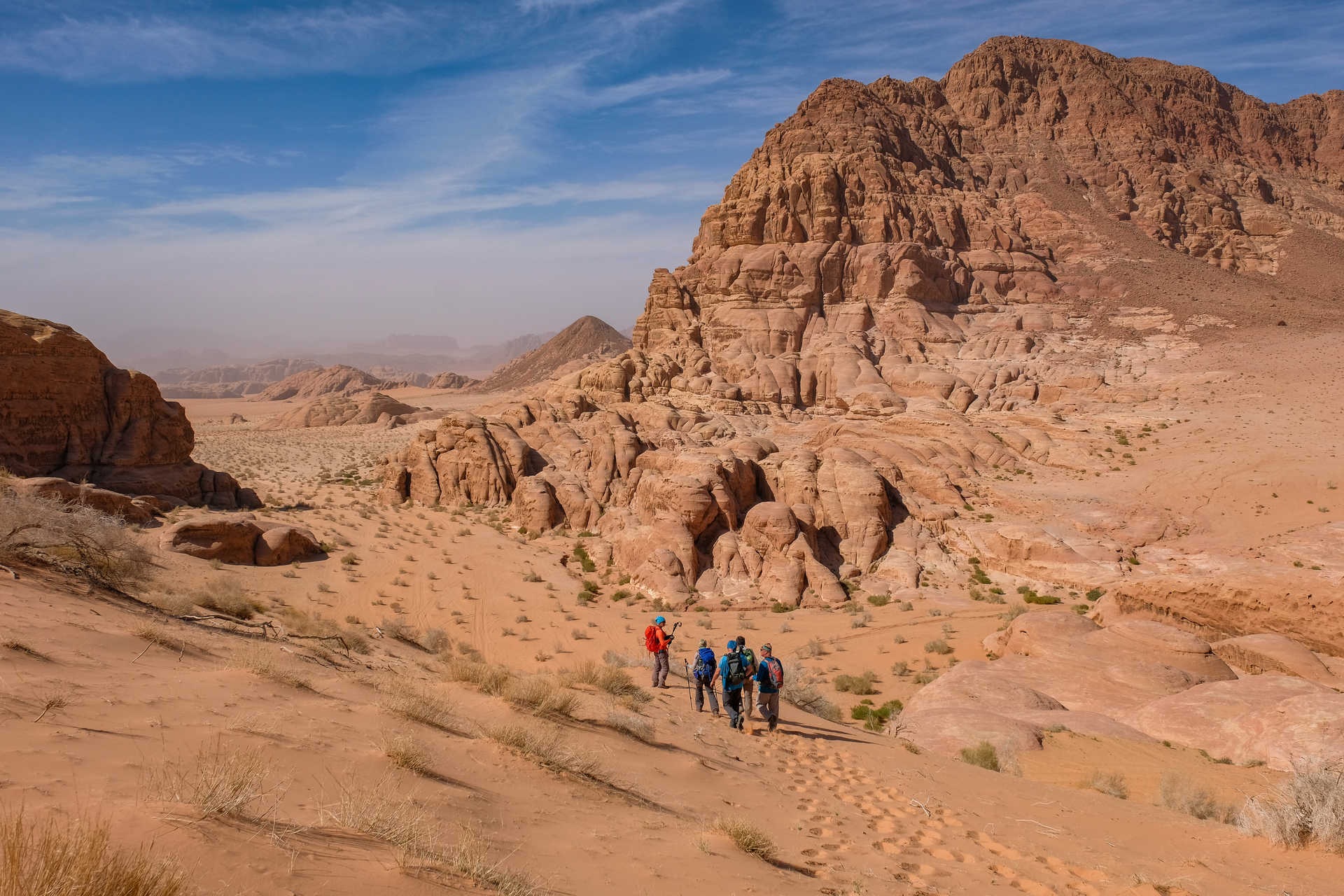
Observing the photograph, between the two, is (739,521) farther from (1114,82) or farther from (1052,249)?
(1114,82)

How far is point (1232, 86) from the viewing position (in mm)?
87438

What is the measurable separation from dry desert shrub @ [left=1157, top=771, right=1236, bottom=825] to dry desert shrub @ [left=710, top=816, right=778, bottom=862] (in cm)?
623

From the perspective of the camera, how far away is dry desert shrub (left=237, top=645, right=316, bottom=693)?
7.32 m

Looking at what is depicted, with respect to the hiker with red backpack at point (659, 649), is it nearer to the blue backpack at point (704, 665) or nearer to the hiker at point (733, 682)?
the blue backpack at point (704, 665)

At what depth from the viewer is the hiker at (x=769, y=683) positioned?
10641mm

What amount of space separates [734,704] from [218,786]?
8.07 metres

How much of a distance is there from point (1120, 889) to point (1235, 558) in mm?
19946

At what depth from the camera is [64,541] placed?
1099 centimetres

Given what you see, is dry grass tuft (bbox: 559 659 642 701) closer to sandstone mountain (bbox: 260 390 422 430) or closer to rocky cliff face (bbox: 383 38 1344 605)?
rocky cliff face (bbox: 383 38 1344 605)

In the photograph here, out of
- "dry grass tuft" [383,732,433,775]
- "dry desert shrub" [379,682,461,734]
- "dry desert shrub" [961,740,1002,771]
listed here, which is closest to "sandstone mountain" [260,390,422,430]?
"dry desert shrub" [379,682,461,734]

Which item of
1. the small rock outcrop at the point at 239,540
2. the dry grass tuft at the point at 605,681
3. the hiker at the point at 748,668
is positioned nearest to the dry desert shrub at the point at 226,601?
the small rock outcrop at the point at 239,540

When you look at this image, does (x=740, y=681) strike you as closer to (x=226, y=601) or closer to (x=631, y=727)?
(x=631, y=727)

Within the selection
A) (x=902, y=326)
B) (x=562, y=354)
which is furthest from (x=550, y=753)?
(x=562, y=354)

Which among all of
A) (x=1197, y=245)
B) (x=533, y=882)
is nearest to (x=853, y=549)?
(x=533, y=882)
